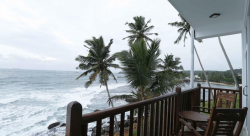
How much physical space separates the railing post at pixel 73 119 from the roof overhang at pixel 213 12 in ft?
7.48

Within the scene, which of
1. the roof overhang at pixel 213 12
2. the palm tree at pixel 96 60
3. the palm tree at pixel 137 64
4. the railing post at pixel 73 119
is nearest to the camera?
the railing post at pixel 73 119

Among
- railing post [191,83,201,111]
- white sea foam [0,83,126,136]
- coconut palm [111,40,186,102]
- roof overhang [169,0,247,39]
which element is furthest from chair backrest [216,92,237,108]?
white sea foam [0,83,126,136]

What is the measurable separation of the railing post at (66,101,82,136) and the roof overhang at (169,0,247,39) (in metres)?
2.28

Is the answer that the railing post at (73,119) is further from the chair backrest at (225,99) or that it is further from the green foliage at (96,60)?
the green foliage at (96,60)

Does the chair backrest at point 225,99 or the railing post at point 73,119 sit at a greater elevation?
the railing post at point 73,119

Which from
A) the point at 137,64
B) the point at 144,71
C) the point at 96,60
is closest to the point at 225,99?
the point at 144,71

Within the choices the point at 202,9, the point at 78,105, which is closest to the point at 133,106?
the point at 78,105

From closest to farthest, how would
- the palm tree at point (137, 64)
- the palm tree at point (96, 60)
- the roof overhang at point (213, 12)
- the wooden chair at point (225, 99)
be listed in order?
the roof overhang at point (213, 12) < the wooden chair at point (225, 99) < the palm tree at point (137, 64) < the palm tree at point (96, 60)

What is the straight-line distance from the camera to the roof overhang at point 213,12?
2352 millimetres

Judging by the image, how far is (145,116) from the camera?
4.80ft

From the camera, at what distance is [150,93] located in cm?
596

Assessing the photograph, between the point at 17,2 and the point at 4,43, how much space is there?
46.2ft

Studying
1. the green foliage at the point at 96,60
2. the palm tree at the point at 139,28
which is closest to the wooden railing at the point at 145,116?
the green foliage at the point at 96,60

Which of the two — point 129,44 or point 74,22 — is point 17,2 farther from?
point 129,44
